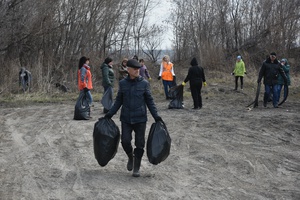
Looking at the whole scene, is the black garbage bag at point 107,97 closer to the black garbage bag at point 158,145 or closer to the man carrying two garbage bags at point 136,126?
the man carrying two garbage bags at point 136,126

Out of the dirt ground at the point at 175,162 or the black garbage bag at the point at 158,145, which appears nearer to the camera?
the dirt ground at the point at 175,162

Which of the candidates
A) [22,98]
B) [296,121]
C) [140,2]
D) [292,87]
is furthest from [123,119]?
[140,2]

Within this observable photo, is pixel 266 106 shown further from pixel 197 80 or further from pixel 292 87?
pixel 292 87

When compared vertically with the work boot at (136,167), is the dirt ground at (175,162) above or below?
below

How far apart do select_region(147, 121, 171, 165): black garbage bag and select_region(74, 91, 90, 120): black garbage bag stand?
5630 mm

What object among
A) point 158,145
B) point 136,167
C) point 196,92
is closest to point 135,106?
point 158,145

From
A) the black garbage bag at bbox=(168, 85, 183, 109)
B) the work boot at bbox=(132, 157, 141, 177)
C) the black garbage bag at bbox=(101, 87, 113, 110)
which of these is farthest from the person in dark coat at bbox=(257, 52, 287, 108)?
the work boot at bbox=(132, 157, 141, 177)

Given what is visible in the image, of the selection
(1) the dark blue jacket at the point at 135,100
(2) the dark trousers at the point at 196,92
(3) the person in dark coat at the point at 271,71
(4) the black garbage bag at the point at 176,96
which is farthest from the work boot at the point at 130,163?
(3) the person in dark coat at the point at 271,71

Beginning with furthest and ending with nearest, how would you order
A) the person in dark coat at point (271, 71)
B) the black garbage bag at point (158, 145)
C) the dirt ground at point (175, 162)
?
the person in dark coat at point (271, 71), the black garbage bag at point (158, 145), the dirt ground at point (175, 162)

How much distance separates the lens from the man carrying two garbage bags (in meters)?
6.26

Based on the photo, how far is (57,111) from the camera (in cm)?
1406

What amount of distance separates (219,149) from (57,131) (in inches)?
152

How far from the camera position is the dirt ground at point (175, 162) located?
567 centimetres

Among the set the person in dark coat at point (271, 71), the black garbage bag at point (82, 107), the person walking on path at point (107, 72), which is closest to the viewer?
the black garbage bag at point (82, 107)
